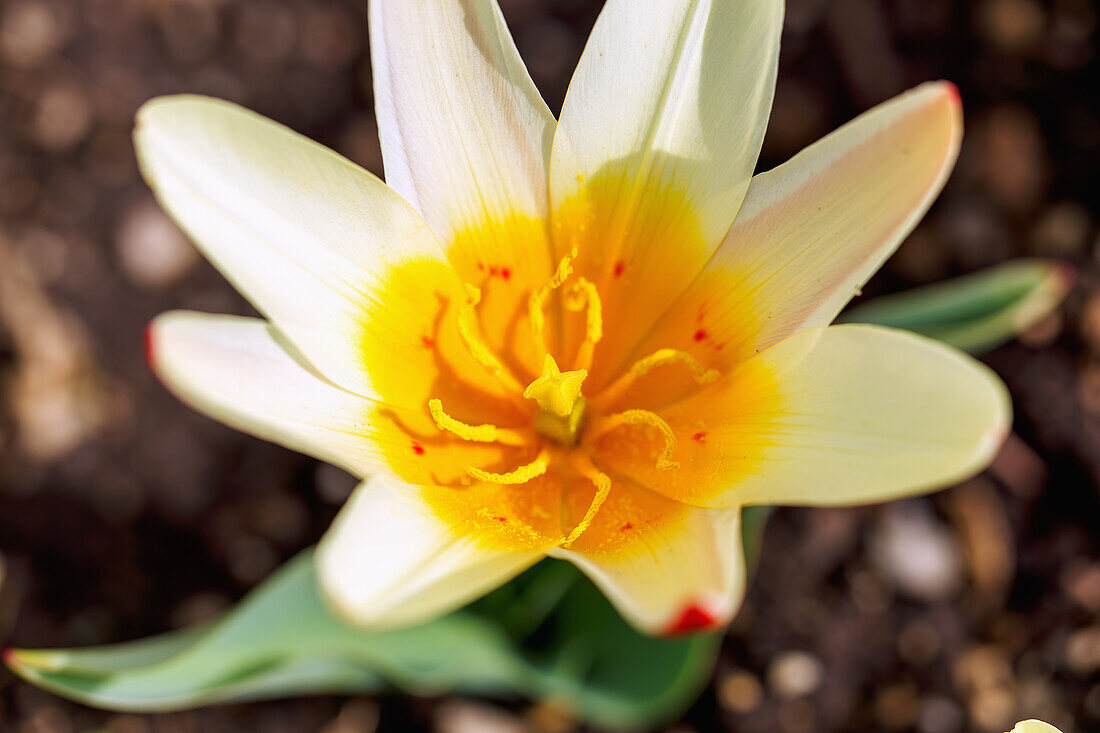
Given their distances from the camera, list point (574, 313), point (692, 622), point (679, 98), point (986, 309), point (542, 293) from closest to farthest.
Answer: point (692, 622) → point (679, 98) → point (542, 293) → point (574, 313) → point (986, 309)

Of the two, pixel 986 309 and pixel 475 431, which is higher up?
pixel 475 431

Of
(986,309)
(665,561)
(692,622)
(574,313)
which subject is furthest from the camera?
(986,309)

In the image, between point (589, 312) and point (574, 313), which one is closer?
point (589, 312)

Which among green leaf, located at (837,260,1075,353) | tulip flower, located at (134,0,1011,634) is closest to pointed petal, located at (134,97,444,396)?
tulip flower, located at (134,0,1011,634)

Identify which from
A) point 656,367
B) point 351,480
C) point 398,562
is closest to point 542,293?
point 656,367

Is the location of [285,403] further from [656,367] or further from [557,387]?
[656,367]

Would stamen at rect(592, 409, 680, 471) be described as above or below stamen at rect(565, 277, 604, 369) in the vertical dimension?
below

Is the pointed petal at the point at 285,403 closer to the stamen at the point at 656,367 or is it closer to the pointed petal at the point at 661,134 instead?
the stamen at the point at 656,367

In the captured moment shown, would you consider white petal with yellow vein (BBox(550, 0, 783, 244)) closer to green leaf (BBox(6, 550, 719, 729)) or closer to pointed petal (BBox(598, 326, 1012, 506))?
pointed petal (BBox(598, 326, 1012, 506))
